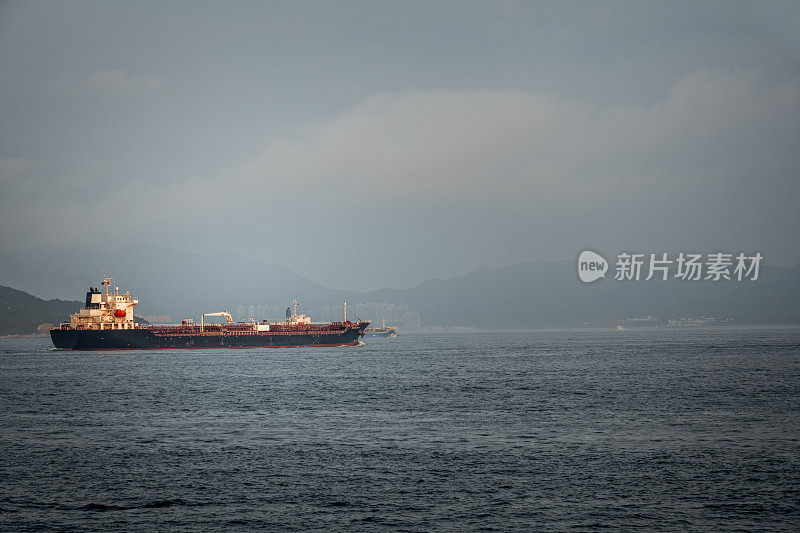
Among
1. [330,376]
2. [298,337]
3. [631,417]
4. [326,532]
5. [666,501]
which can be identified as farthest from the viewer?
[298,337]

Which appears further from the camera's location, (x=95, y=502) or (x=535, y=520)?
(x=95, y=502)

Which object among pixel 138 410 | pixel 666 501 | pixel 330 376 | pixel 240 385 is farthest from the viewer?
pixel 330 376

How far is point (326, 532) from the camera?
2256 centimetres

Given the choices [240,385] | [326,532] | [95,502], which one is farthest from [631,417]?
[240,385]

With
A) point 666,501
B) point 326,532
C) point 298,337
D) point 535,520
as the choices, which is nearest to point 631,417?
point 666,501

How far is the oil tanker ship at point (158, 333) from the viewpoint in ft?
507

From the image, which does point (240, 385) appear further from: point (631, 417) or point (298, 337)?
point (298, 337)

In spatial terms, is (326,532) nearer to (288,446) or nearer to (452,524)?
(452,524)

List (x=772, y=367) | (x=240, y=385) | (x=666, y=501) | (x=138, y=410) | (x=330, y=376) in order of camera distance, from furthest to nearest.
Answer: (x=772, y=367) < (x=330, y=376) < (x=240, y=385) < (x=138, y=410) < (x=666, y=501)

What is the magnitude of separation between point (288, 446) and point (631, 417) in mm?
23351

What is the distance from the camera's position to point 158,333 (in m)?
157

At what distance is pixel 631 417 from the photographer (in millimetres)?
47031

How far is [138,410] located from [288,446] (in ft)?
69.3

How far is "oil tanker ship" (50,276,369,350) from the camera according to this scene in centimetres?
15450
